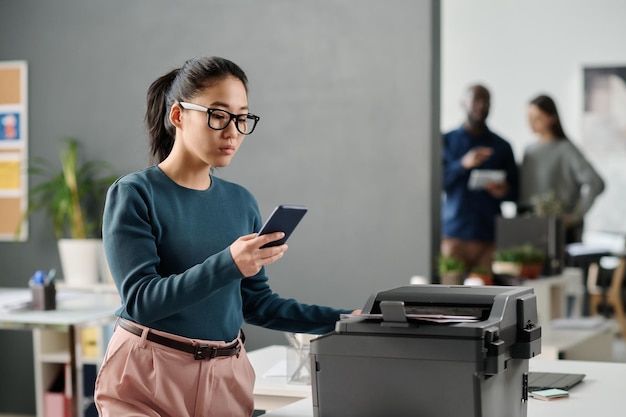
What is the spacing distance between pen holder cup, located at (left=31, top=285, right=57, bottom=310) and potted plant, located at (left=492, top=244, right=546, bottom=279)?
264cm

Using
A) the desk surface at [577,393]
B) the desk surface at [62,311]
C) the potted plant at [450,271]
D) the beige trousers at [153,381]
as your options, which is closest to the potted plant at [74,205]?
the desk surface at [62,311]

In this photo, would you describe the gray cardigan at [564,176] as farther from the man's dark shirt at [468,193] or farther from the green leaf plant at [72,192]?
the green leaf plant at [72,192]

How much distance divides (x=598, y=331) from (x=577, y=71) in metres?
4.93

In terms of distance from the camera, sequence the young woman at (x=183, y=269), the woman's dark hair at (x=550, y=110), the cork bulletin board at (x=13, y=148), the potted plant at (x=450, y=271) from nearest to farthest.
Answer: the young woman at (x=183, y=269) → the potted plant at (x=450, y=271) → the cork bulletin board at (x=13, y=148) → the woman's dark hair at (x=550, y=110)

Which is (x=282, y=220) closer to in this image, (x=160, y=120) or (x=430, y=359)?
(x=430, y=359)

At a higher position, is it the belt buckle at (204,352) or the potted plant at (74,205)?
the potted plant at (74,205)

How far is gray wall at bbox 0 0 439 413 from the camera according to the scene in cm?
485

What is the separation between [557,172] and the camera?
8.05 metres

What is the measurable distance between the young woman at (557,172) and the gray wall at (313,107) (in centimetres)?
329

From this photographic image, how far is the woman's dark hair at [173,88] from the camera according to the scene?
198 centimetres

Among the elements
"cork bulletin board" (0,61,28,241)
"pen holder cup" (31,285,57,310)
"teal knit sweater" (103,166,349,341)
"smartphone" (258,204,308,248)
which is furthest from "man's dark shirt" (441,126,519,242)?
"smartphone" (258,204,308,248)

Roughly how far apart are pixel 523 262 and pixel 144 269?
3947 millimetres

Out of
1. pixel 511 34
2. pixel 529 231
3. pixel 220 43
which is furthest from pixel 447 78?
pixel 220 43

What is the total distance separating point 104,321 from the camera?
4.12 metres
